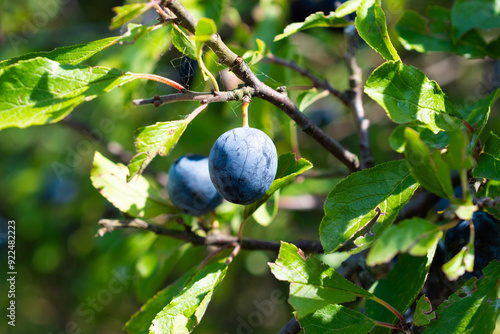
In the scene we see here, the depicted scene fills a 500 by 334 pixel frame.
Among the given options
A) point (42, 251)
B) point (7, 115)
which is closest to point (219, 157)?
point (7, 115)

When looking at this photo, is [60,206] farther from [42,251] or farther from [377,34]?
[377,34]

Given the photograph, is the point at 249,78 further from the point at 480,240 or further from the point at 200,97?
the point at 480,240

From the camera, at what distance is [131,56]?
1.50 metres

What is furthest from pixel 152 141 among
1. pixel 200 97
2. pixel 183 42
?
pixel 183 42

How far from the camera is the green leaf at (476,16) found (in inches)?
45.6

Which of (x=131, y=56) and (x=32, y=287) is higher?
(x=131, y=56)

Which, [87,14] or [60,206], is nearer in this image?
[60,206]

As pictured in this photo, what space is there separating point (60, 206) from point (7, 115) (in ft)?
6.75

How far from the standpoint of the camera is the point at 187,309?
893 millimetres

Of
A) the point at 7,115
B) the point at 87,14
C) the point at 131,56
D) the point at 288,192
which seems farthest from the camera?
the point at 87,14

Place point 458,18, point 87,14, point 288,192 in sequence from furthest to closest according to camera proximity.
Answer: point 87,14
point 288,192
point 458,18

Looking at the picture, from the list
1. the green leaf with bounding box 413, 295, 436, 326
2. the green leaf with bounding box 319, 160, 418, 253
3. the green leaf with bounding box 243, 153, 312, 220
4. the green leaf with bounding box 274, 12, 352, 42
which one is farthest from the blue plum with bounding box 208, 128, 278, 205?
the green leaf with bounding box 413, 295, 436, 326

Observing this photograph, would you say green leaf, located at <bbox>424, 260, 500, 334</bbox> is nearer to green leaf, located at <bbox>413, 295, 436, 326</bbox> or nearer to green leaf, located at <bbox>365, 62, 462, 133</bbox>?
green leaf, located at <bbox>413, 295, 436, 326</bbox>

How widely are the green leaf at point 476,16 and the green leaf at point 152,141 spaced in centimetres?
81
